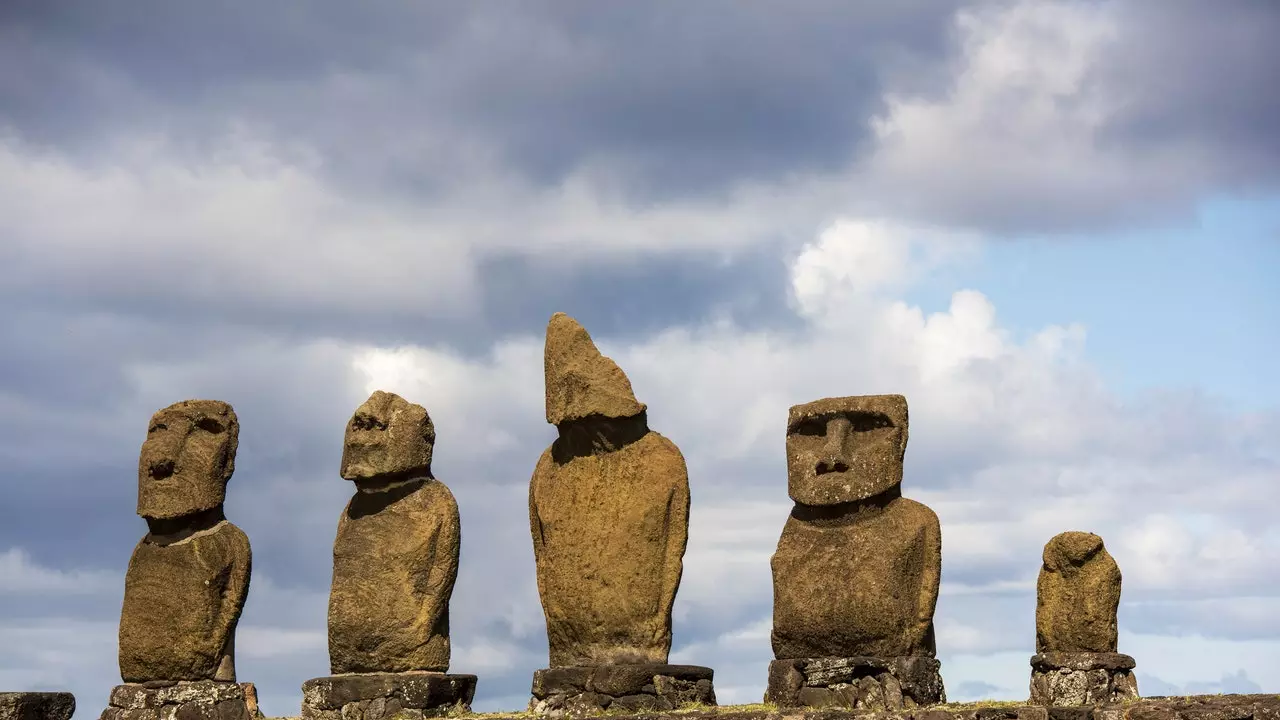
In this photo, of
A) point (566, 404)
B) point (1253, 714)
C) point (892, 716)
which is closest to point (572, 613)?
point (566, 404)

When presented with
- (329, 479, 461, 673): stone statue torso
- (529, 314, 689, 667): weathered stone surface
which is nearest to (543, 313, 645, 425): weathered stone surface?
(529, 314, 689, 667): weathered stone surface

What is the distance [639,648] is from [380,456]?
3638 mm

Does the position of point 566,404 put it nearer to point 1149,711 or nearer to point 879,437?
point 879,437

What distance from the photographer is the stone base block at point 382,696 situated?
2236cm

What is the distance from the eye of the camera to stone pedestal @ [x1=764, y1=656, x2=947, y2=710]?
21.9 m

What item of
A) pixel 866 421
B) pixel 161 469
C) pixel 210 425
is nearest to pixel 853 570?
pixel 866 421

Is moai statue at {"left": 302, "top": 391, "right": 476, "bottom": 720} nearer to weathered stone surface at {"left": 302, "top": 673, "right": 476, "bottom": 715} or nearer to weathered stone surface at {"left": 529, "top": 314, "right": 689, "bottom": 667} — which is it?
weathered stone surface at {"left": 302, "top": 673, "right": 476, "bottom": 715}

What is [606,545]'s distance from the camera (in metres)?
22.3

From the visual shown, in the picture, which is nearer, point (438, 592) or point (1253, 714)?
point (1253, 714)

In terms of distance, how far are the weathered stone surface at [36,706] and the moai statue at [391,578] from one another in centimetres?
300

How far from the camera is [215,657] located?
23.7 metres

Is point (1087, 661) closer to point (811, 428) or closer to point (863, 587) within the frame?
point (863, 587)

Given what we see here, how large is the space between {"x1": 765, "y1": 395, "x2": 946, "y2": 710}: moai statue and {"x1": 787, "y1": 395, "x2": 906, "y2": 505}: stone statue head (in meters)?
0.01

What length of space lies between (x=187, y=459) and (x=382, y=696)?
12.5ft
